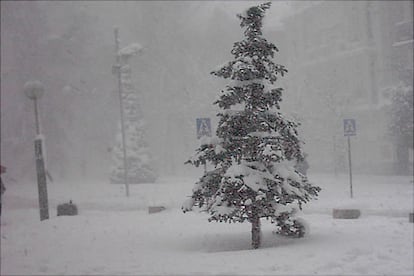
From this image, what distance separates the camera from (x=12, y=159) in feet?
137

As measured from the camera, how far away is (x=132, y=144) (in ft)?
111

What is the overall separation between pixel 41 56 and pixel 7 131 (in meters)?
6.79

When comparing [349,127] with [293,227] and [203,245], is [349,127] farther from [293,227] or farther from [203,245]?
[203,245]

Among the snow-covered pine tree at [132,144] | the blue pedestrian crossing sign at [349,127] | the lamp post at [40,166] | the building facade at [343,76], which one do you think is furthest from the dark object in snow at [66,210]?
the building facade at [343,76]

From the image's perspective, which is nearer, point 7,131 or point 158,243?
point 158,243

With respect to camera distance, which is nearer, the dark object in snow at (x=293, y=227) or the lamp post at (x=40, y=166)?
the dark object in snow at (x=293, y=227)

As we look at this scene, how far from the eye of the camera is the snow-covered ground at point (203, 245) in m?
8.23

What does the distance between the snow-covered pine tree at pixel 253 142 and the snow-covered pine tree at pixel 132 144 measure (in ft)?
76.5

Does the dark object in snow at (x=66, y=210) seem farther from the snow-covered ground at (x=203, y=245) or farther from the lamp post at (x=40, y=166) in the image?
the snow-covered ground at (x=203, y=245)

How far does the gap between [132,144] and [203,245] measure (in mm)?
23526

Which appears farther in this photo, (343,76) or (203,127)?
(343,76)

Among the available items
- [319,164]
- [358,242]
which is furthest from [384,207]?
[319,164]

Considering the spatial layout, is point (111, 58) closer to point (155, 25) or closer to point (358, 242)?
point (155, 25)

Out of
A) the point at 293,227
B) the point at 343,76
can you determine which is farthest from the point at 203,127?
the point at 343,76
